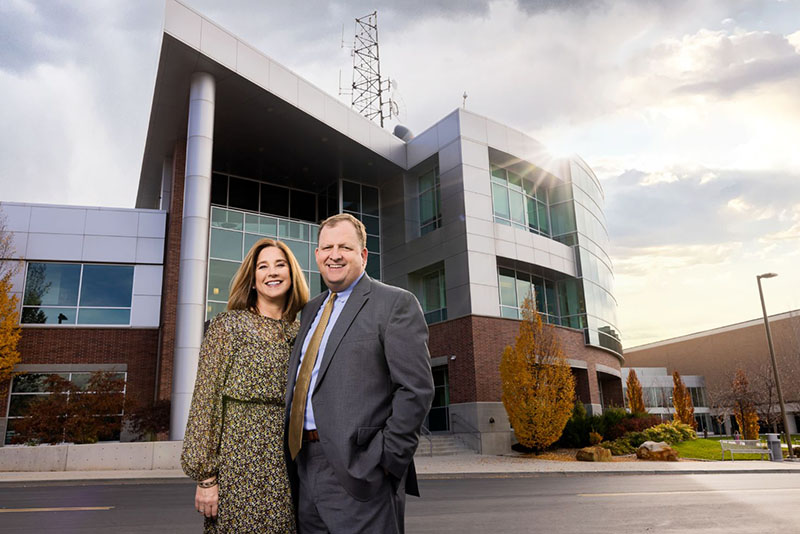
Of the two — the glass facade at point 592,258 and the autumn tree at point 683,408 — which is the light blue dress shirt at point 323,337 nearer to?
the glass facade at point 592,258

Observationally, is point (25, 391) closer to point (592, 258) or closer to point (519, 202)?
point (519, 202)

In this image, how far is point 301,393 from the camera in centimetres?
298

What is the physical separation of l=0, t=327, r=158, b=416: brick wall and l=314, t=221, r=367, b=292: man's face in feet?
74.8

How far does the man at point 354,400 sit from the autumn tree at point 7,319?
75.2ft

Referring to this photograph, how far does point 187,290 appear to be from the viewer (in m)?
20.2

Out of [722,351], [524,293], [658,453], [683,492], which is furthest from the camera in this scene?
[722,351]

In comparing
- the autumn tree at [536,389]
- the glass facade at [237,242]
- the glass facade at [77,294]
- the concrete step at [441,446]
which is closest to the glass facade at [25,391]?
the glass facade at [77,294]

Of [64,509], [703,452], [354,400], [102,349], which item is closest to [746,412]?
[703,452]

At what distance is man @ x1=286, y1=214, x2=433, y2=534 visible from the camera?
2711 millimetres

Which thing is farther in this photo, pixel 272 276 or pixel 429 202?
pixel 429 202

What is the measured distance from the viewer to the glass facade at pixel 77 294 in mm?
23875

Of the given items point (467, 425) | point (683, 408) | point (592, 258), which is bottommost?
point (467, 425)

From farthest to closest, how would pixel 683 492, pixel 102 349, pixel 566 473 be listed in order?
pixel 102 349, pixel 566 473, pixel 683 492

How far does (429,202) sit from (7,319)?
17.4 metres
